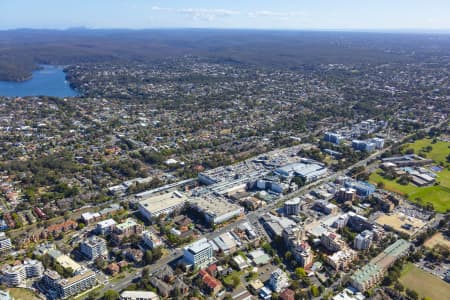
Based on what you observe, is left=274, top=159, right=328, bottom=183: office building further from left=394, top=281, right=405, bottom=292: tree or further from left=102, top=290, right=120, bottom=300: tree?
left=102, top=290, right=120, bottom=300: tree

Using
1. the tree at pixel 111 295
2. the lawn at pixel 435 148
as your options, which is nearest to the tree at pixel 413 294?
the tree at pixel 111 295

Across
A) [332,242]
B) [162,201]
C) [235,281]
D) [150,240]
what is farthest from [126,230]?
[332,242]

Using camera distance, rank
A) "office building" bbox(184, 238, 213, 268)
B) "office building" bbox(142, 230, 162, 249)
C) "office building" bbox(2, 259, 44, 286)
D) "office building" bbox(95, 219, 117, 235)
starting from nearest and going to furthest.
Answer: "office building" bbox(2, 259, 44, 286), "office building" bbox(184, 238, 213, 268), "office building" bbox(142, 230, 162, 249), "office building" bbox(95, 219, 117, 235)

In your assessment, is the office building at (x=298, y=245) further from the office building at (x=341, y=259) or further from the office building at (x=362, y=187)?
the office building at (x=362, y=187)

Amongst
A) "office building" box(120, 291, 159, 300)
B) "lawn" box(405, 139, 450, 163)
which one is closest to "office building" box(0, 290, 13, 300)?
"office building" box(120, 291, 159, 300)

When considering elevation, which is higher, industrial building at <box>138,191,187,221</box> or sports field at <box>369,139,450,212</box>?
industrial building at <box>138,191,187,221</box>

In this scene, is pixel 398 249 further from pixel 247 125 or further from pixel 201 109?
pixel 201 109
